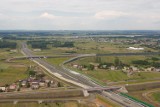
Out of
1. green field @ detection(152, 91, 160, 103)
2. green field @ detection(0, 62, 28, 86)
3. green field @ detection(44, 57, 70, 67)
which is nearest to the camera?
green field @ detection(152, 91, 160, 103)

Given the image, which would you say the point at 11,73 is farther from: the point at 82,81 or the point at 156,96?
the point at 156,96

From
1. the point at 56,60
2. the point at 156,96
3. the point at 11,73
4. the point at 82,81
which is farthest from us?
the point at 56,60

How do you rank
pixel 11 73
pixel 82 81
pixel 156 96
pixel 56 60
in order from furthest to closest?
1. pixel 56 60
2. pixel 11 73
3. pixel 82 81
4. pixel 156 96

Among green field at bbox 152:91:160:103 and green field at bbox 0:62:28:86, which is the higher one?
green field at bbox 0:62:28:86

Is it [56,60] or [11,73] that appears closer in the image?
[11,73]

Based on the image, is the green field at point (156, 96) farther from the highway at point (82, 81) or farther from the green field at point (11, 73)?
the green field at point (11, 73)

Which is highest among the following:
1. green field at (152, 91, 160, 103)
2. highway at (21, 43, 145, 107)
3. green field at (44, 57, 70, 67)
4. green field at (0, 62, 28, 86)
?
green field at (44, 57, 70, 67)

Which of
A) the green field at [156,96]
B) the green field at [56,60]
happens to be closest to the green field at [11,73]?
the green field at [56,60]

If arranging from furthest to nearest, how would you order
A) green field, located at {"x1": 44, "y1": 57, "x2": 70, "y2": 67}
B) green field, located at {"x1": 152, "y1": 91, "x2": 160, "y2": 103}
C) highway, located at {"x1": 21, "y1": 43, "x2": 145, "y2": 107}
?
1. green field, located at {"x1": 44, "y1": 57, "x2": 70, "y2": 67}
2. green field, located at {"x1": 152, "y1": 91, "x2": 160, "y2": 103}
3. highway, located at {"x1": 21, "y1": 43, "x2": 145, "y2": 107}

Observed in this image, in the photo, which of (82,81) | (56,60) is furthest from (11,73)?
(56,60)

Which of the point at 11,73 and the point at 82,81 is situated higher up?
the point at 11,73

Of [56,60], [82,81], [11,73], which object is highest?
[56,60]

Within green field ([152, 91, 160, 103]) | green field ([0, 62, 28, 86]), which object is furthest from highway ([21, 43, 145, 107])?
green field ([0, 62, 28, 86])

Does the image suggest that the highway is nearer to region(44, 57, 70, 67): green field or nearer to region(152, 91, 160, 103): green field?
region(44, 57, 70, 67): green field
